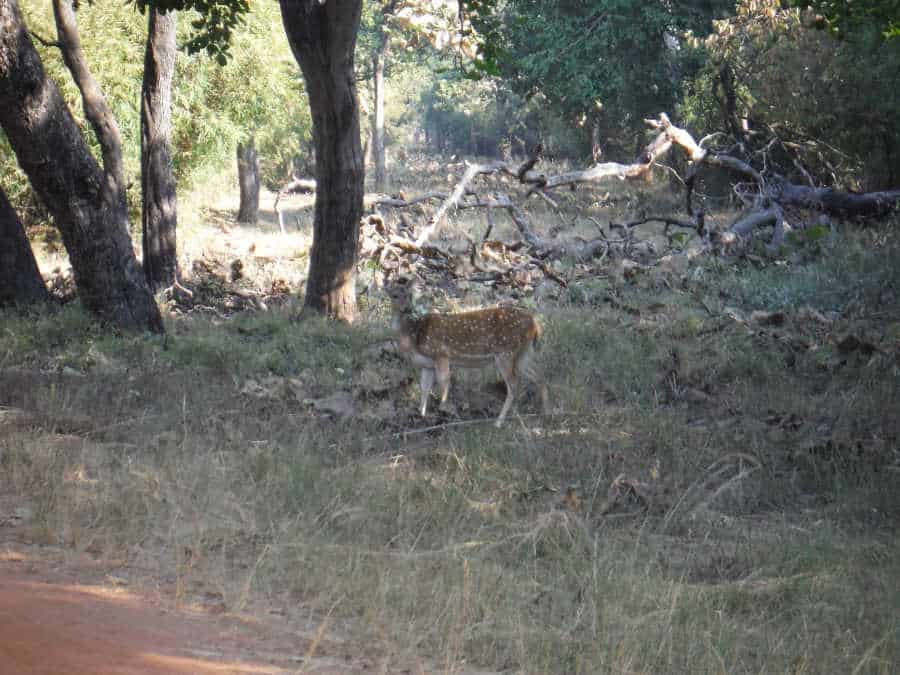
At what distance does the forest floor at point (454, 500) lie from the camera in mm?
5219

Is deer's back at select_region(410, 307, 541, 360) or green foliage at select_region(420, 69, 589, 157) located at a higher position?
green foliage at select_region(420, 69, 589, 157)

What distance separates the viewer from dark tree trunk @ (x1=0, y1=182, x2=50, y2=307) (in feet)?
44.8

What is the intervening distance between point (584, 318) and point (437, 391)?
11.7 feet

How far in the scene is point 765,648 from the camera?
5.41 m

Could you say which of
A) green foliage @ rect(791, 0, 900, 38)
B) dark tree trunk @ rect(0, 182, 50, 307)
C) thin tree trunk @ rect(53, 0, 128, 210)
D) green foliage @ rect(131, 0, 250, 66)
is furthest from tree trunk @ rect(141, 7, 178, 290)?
green foliage @ rect(791, 0, 900, 38)

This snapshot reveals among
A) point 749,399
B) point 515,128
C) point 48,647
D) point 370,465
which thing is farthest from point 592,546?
point 515,128

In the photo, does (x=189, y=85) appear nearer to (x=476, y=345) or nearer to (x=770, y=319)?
(x=476, y=345)

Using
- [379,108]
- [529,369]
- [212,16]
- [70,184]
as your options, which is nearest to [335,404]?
[529,369]

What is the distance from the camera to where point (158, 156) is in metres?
15.7

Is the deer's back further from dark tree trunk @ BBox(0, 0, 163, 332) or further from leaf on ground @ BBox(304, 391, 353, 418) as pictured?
dark tree trunk @ BBox(0, 0, 163, 332)

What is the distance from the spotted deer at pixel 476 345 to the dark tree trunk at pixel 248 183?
1858cm

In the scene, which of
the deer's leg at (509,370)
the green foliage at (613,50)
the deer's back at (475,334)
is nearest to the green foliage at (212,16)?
the deer's back at (475,334)

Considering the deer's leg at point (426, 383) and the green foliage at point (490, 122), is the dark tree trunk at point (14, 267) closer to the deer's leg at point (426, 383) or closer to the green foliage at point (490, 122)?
the deer's leg at point (426, 383)

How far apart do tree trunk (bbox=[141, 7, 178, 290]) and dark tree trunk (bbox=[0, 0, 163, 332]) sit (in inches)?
124
